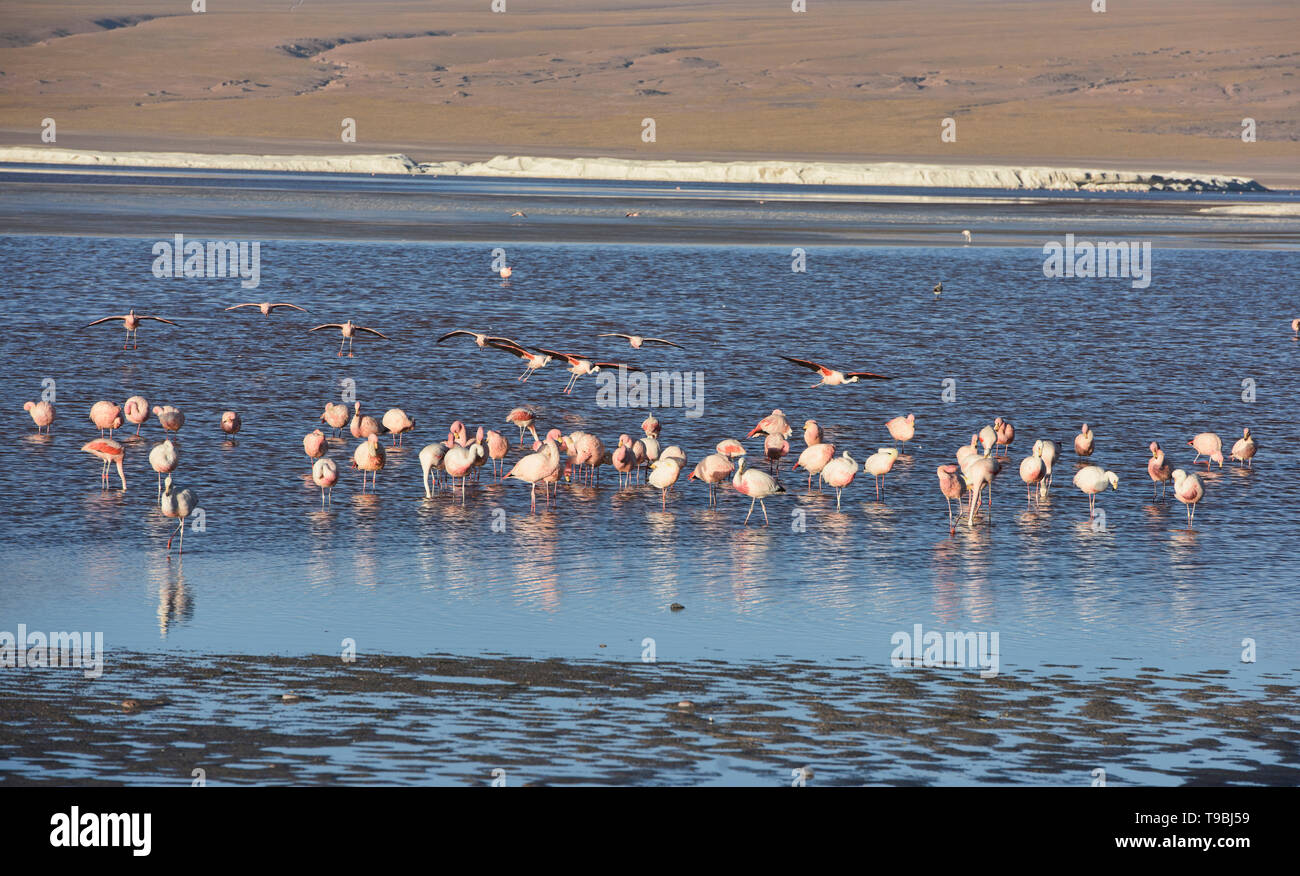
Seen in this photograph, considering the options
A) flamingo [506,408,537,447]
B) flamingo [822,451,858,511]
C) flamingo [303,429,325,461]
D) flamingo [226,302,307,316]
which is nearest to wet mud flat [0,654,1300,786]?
flamingo [822,451,858,511]

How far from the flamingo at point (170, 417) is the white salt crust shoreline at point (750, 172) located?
324 feet

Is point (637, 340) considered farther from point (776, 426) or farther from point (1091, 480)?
point (1091, 480)

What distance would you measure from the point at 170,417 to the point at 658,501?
5500mm

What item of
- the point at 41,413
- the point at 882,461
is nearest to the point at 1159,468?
the point at 882,461

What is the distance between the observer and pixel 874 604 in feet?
40.2

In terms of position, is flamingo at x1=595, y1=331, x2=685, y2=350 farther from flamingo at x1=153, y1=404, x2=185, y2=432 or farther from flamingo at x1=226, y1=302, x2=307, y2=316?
flamingo at x1=153, y1=404, x2=185, y2=432

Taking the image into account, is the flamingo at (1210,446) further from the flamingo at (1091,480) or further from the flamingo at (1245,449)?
the flamingo at (1091,480)

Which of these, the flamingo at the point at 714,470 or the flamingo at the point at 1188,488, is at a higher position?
→ the flamingo at the point at 714,470

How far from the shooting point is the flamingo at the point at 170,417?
18.0 meters

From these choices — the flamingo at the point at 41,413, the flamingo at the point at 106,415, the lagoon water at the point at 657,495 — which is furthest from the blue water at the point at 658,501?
the flamingo at the point at 106,415

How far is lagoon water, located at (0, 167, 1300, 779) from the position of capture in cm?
1153

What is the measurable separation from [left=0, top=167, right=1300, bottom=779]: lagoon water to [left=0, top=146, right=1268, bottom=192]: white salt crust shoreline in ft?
265
